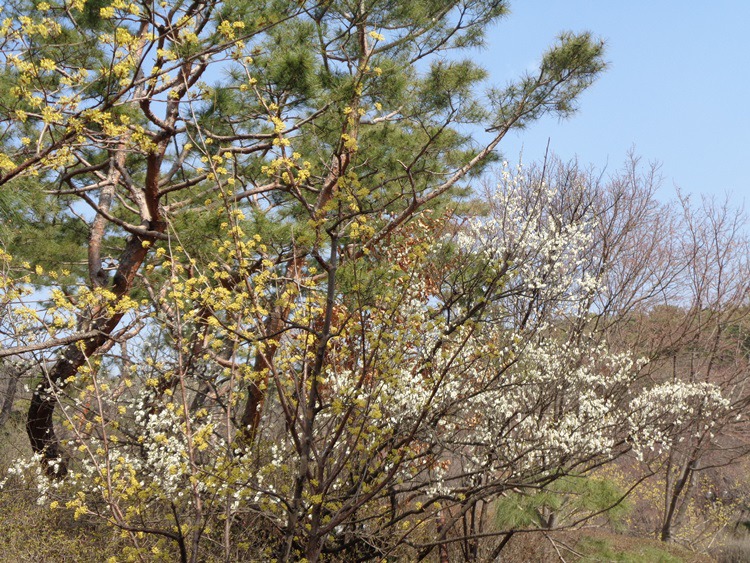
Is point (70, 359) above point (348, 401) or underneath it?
above

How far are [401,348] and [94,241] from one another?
5.51 metres

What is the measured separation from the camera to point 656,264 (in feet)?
37.7

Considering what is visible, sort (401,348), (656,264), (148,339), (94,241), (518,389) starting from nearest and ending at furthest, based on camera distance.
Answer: (401,348)
(518,389)
(148,339)
(94,241)
(656,264)

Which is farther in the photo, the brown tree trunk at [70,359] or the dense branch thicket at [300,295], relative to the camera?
the brown tree trunk at [70,359]

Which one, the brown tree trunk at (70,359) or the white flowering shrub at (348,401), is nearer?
the white flowering shrub at (348,401)

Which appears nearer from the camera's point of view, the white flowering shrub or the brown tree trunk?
the white flowering shrub

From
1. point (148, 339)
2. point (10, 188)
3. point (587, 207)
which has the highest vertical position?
point (587, 207)

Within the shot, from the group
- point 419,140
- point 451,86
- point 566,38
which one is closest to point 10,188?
point 451,86

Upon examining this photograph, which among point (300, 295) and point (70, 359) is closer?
point (300, 295)

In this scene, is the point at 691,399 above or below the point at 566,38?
below

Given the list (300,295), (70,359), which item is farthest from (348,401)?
(70,359)

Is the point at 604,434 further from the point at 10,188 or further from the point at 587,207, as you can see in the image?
the point at 10,188

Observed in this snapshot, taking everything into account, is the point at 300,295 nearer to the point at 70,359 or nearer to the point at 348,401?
the point at 348,401

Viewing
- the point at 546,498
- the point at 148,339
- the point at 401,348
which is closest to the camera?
the point at 401,348
